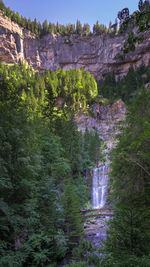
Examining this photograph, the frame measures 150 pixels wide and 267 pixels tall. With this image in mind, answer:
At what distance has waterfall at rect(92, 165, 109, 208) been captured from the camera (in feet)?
87.2

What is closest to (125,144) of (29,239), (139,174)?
(139,174)

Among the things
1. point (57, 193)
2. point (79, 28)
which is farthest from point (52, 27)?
point (57, 193)

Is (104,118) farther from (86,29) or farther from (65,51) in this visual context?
(86,29)

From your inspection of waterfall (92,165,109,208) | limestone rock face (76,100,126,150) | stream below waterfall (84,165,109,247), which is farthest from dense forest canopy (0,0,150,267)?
limestone rock face (76,100,126,150)

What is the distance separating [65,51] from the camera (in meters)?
88.0

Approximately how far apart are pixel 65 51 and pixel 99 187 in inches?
3281

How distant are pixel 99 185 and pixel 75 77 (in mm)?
39454

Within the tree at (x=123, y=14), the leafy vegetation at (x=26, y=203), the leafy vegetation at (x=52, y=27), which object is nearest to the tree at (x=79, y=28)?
the leafy vegetation at (x=52, y=27)

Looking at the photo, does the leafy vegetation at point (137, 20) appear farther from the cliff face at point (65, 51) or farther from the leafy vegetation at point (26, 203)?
the cliff face at point (65, 51)

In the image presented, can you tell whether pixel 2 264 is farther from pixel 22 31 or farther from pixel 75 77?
pixel 22 31

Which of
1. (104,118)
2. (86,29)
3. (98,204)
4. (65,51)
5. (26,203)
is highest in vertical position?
(86,29)

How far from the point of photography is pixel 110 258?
418cm

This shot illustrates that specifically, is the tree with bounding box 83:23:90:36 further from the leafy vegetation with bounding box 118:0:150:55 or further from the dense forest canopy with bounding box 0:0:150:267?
the leafy vegetation with bounding box 118:0:150:55

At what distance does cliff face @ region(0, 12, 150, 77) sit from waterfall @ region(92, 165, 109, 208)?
5830 cm
